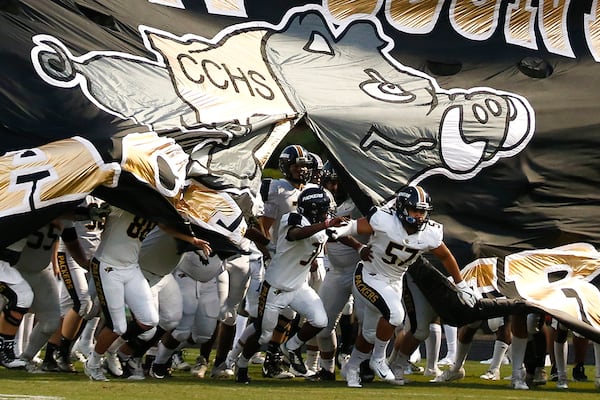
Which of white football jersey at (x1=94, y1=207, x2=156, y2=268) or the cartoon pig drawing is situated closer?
white football jersey at (x1=94, y1=207, x2=156, y2=268)

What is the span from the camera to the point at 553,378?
11.0 metres

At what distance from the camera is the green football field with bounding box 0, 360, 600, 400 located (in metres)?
7.84

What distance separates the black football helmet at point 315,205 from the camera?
9250 mm

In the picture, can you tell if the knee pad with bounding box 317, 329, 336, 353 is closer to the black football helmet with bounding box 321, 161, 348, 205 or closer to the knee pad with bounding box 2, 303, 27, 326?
the black football helmet with bounding box 321, 161, 348, 205

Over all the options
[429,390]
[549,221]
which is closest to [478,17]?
[549,221]

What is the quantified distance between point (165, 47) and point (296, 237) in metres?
1.74

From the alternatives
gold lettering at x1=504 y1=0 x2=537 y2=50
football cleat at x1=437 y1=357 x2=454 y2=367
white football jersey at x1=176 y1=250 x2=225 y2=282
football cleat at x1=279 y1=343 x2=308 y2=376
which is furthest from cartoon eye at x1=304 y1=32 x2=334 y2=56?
football cleat at x1=437 y1=357 x2=454 y2=367

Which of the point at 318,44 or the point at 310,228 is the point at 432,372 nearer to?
the point at 310,228

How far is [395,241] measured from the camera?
927 centimetres

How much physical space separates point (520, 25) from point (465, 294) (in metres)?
2.68

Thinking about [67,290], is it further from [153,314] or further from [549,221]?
[549,221]

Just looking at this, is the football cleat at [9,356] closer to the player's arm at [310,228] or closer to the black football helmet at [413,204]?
the player's arm at [310,228]

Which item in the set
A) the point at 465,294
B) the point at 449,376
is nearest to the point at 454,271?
the point at 465,294

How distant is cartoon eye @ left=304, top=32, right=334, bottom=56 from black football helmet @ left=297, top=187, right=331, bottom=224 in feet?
4.61
